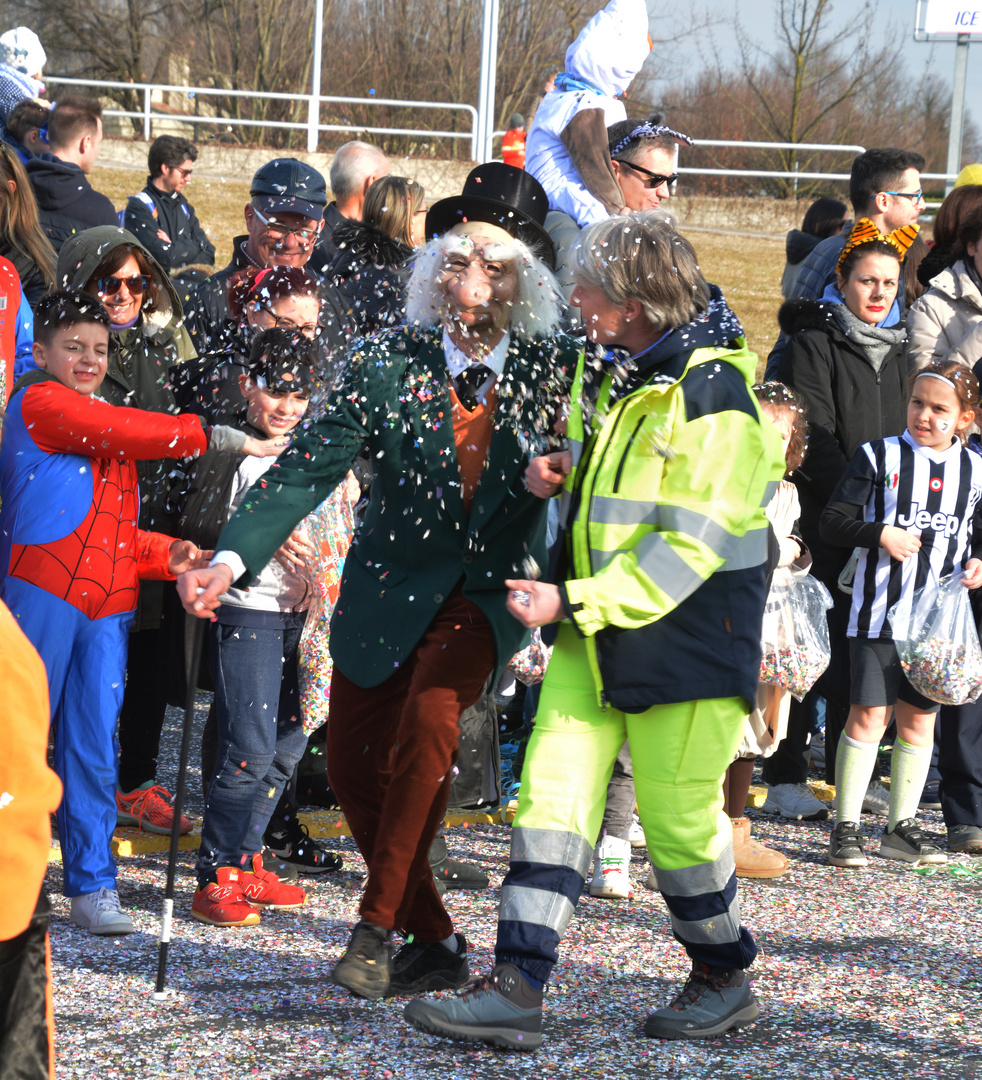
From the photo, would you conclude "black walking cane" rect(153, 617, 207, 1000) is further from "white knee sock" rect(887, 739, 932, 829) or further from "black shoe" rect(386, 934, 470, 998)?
"white knee sock" rect(887, 739, 932, 829)

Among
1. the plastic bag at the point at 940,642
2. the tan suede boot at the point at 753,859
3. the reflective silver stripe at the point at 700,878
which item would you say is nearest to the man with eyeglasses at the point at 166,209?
the plastic bag at the point at 940,642

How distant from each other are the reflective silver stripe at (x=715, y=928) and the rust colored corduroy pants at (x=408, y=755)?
630 mm

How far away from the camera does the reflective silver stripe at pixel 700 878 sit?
3.47m

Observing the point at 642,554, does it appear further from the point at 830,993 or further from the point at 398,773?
the point at 830,993

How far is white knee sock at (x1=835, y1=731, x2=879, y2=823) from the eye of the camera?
532 cm

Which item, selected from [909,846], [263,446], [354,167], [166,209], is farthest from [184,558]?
[166,209]

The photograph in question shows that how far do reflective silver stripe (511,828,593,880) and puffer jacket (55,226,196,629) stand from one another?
69.8 inches

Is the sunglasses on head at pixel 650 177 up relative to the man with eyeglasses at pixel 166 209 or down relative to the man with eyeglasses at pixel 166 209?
down

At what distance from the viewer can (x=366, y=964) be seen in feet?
11.3

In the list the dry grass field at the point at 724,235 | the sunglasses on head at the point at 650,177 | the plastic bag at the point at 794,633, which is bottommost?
the plastic bag at the point at 794,633

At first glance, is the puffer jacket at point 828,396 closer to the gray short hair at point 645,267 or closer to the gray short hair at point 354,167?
the gray short hair at point 354,167

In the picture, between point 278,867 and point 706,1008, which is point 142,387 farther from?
point 706,1008

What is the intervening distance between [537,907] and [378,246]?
3.32 metres

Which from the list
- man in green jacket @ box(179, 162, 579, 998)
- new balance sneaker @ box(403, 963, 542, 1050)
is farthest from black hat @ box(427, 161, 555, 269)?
new balance sneaker @ box(403, 963, 542, 1050)
